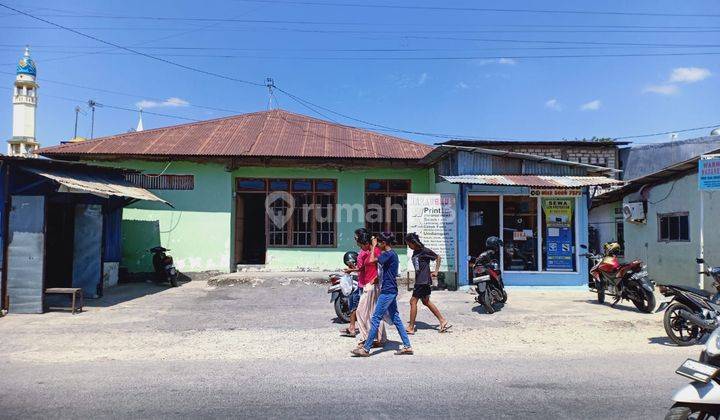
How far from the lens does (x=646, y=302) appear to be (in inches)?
376

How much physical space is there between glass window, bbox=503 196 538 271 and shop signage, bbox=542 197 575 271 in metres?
0.34

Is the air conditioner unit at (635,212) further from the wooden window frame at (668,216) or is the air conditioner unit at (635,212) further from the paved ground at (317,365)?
the paved ground at (317,365)

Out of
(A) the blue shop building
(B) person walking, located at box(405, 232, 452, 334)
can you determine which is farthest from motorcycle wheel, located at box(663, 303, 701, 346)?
(A) the blue shop building

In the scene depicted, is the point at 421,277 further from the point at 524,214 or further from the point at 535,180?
the point at 524,214

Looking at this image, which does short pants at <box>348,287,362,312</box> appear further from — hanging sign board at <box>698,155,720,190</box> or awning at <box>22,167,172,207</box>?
hanging sign board at <box>698,155,720,190</box>

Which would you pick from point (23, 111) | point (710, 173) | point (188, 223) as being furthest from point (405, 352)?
point (23, 111)

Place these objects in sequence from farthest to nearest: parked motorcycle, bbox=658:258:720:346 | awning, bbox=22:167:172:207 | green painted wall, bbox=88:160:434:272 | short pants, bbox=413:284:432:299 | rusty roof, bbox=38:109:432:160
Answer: green painted wall, bbox=88:160:434:272 → rusty roof, bbox=38:109:432:160 → awning, bbox=22:167:172:207 → short pants, bbox=413:284:432:299 → parked motorcycle, bbox=658:258:720:346

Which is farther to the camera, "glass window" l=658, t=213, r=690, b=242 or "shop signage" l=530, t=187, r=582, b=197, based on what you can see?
"glass window" l=658, t=213, r=690, b=242

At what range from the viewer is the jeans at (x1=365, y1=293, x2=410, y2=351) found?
6.54 meters

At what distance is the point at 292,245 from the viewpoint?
14.6 m

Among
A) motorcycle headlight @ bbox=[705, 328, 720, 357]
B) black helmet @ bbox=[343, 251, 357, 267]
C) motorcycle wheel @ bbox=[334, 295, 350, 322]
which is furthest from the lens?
motorcycle wheel @ bbox=[334, 295, 350, 322]

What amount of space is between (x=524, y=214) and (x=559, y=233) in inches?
40.7

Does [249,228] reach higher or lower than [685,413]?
higher

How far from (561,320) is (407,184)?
6988mm
